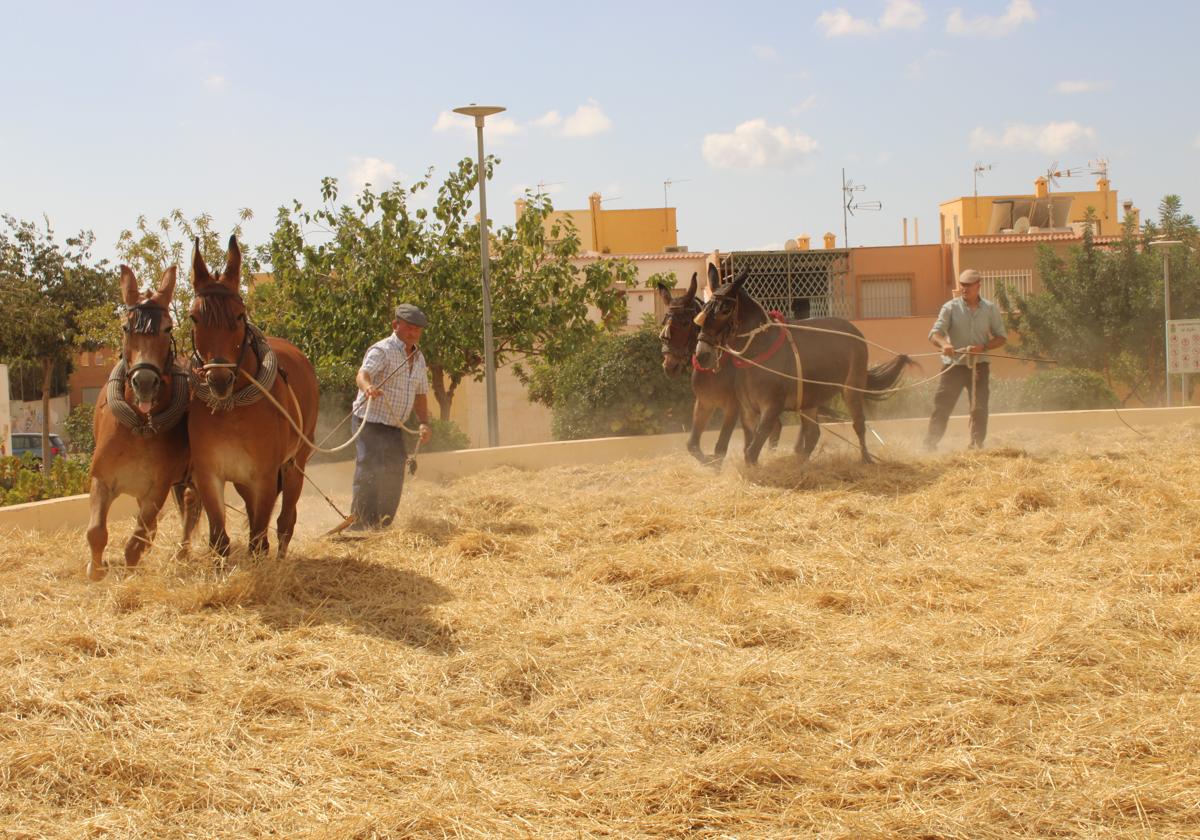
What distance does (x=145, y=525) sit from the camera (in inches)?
266

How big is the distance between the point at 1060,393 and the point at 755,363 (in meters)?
7.61

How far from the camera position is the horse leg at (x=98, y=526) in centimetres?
645

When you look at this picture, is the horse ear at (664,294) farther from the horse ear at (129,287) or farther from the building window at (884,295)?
the building window at (884,295)

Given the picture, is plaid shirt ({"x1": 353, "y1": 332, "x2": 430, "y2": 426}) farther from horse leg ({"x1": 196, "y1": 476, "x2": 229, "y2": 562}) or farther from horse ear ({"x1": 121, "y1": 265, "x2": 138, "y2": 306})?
horse ear ({"x1": 121, "y1": 265, "x2": 138, "y2": 306})

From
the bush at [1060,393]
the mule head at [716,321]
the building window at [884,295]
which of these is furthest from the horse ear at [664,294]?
the building window at [884,295]

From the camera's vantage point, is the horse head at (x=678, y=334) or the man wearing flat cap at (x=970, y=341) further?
the man wearing flat cap at (x=970, y=341)

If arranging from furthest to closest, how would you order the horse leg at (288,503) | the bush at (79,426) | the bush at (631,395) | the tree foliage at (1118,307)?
the bush at (79,426) → the tree foliage at (1118,307) → the bush at (631,395) → the horse leg at (288,503)

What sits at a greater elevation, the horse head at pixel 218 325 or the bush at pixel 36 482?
the horse head at pixel 218 325

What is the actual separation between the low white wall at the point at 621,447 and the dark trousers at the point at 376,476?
202 cm

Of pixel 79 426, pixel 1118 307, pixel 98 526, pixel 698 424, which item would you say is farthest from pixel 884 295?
pixel 98 526

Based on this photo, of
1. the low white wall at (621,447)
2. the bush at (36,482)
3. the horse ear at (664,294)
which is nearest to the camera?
the bush at (36,482)

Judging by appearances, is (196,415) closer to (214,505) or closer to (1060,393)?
(214,505)

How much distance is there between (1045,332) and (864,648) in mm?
22484

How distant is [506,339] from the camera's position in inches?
727
